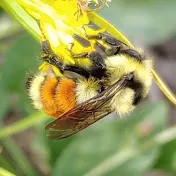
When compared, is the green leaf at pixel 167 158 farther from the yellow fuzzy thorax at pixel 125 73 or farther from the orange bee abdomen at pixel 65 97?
the orange bee abdomen at pixel 65 97

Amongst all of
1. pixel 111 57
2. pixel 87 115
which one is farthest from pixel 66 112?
pixel 111 57

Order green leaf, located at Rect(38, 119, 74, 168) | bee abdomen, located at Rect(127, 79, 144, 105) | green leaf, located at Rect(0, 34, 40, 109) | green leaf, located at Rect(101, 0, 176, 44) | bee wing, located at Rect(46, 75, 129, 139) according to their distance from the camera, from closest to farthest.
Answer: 1. bee wing, located at Rect(46, 75, 129, 139)
2. bee abdomen, located at Rect(127, 79, 144, 105)
3. green leaf, located at Rect(0, 34, 40, 109)
4. green leaf, located at Rect(38, 119, 74, 168)
5. green leaf, located at Rect(101, 0, 176, 44)

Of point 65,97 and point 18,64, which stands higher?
point 65,97

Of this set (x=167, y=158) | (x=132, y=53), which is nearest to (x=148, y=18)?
(x=167, y=158)

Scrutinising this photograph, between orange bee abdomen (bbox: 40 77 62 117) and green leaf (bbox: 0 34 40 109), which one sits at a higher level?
orange bee abdomen (bbox: 40 77 62 117)

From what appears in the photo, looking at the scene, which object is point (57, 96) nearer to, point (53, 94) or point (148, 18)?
point (53, 94)

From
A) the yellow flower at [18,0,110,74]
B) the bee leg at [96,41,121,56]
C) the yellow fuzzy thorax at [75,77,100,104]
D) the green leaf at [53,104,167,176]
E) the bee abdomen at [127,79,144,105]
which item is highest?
the yellow flower at [18,0,110,74]

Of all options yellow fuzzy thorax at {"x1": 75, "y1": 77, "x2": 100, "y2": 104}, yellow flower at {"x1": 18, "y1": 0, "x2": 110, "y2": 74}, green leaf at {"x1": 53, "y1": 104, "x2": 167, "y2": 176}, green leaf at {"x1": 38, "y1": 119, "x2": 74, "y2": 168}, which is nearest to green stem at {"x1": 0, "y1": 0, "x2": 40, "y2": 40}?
yellow flower at {"x1": 18, "y1": 0, "x2": 110, "y2": 74}

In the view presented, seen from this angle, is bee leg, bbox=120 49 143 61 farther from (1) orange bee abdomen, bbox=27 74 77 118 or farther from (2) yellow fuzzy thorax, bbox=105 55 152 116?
(1) orange bee abdomen, bbox=27 74 77 118
